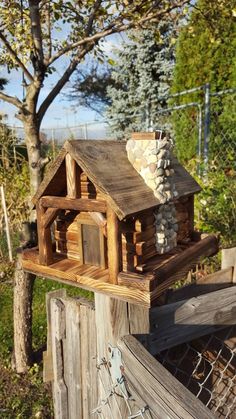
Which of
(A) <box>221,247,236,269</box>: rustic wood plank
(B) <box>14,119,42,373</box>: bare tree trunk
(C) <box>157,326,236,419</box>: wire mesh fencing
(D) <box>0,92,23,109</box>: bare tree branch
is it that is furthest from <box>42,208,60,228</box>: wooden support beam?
(D) <box>0,92,23,109</box>: bare tree branch

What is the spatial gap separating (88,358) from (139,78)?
12.1 metres

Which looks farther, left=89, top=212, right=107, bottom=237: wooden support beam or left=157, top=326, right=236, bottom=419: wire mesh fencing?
left=157, top=326, right=236, bottom=419: wire mesh fencing

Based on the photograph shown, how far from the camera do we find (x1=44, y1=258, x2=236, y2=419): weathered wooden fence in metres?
1.03

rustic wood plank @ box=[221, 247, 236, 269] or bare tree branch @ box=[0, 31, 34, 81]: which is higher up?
bare tree branch @ box=[0, 31, 34, 81]

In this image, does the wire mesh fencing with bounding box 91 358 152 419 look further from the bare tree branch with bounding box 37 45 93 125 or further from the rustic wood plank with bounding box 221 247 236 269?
the bare tree branch with bounding box 37 45 93 125

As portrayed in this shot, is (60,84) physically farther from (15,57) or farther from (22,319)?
(22,319)

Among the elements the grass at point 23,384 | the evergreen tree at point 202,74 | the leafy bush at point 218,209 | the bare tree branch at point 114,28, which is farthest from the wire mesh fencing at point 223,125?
the grass at point 23,384

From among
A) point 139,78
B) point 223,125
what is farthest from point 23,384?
point 139,78

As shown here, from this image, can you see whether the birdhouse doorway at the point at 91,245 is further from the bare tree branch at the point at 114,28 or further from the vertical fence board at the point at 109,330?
the bare tree branch at the point at 114,28

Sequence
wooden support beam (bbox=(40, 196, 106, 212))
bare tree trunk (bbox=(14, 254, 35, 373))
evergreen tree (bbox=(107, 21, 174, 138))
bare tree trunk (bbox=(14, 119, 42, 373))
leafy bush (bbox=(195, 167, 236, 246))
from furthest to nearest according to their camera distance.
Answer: evergreen tree (bbox=(107, 21, 174, 138)) < leafy bush (bbox=(195, 167, 236, 246)) < bare tree trunk (bbox=(14, 254, 35, 373)) < bare tree trunk (bbox=(14, 119, 42, 373)) < wooden support beam (bbox=(40, 196, 106, 212))

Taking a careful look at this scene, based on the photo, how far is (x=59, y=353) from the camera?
1582 millimetres

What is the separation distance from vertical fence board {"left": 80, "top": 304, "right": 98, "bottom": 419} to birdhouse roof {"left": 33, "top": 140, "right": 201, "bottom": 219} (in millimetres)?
480

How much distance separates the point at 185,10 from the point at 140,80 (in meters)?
10.2

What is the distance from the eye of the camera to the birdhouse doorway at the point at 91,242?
3.97ft
